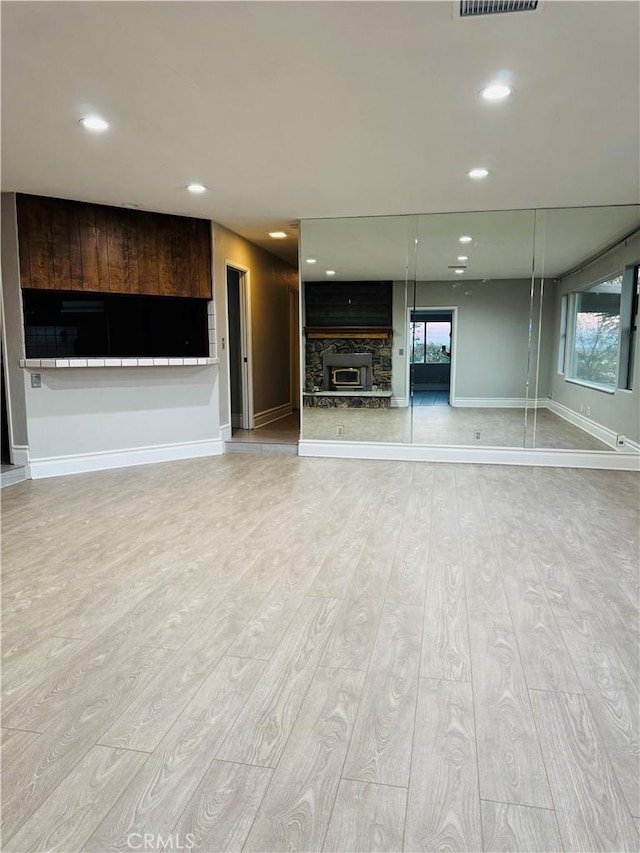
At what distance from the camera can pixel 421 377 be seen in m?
6.05

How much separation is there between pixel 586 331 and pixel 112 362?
5112 millimetres

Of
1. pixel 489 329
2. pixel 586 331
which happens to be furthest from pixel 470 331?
pixel 586 331

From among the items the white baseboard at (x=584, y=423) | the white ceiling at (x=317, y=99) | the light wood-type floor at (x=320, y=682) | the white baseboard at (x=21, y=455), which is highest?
the white ceiling at (x=317, y=99)

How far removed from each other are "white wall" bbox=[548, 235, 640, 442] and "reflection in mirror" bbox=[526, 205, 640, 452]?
10 mm

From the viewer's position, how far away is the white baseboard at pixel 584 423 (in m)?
5.85

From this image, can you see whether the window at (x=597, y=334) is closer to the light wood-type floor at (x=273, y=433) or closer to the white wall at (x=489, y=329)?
the white wall at (x=489, y=329)

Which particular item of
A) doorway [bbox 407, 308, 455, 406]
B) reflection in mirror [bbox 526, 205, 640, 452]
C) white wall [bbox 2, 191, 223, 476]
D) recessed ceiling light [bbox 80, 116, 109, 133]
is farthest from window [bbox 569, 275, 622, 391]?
recessed ceiling light [bbox 80, 116, 109, 133]

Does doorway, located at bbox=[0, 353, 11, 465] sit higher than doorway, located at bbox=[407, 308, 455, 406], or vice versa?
doorway, located at bbox=[407, 308, 455, 406]

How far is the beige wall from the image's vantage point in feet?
20.5

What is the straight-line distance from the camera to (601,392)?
19.6 ft

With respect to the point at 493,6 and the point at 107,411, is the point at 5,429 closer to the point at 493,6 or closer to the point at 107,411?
the point at 107,411

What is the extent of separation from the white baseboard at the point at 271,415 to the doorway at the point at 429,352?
2.51 meters

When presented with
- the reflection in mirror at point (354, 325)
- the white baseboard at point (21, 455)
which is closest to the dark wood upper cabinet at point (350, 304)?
the reflection in mirror at point (354, 325)

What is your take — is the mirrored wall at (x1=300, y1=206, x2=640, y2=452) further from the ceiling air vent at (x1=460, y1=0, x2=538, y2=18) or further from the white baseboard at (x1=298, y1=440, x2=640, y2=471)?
the ceiling air vent at (x1=460, y1=0, x2=538, y2=18)
